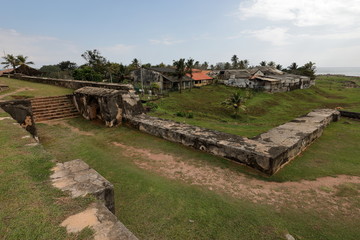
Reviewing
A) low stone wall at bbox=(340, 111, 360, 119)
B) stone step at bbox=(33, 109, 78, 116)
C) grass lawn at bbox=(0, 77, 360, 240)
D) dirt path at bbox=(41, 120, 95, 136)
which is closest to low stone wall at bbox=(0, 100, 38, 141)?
grass lawn at bbox=(0, 77, 360, 240)

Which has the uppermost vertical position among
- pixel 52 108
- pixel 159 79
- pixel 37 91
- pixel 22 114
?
pixel 159 79

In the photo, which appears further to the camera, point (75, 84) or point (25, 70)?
point (25, 70)

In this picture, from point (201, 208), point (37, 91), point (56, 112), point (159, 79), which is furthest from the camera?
point (159, 79)

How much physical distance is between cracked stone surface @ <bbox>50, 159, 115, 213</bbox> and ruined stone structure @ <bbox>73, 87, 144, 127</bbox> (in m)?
4.95

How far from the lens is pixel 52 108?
954 centimetres

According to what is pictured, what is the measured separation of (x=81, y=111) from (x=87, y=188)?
7.86m

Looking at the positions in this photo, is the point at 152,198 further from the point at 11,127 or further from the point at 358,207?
the point at 11,127

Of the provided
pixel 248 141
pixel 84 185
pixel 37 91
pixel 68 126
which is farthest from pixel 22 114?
pixel 248 141

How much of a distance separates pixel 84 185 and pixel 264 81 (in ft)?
130

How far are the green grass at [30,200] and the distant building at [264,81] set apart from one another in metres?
38.9

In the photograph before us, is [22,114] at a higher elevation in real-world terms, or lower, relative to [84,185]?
higher

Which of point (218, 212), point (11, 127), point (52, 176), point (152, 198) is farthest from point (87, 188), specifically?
point (11, 127)

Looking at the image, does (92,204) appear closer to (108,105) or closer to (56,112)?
(108,105)

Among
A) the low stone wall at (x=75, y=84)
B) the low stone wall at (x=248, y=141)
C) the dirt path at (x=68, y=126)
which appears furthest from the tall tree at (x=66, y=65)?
the low stone wall at (x=248, y=141)
